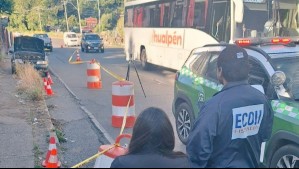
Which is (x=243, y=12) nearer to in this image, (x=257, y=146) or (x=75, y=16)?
(x=257, y=146)

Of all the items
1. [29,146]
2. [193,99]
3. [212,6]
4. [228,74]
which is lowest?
[29,146]

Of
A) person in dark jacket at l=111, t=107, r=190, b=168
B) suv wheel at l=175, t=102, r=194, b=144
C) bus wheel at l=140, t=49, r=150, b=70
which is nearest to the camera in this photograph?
person in dark jacket at l=111, t=107, r=190, b=168

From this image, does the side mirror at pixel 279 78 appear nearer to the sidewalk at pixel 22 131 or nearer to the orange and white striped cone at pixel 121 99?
the sidewalk at pixel 22 131

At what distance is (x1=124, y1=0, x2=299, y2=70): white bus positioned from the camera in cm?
1205

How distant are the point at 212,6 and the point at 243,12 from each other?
62.6 inches

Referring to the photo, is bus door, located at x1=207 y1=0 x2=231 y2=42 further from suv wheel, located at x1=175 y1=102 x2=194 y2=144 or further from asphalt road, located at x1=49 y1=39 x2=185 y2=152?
suv wheel, located at x1=175 y1=102 x2=194 y2=144

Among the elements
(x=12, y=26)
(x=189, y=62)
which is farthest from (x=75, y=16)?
(x=189, y=62)

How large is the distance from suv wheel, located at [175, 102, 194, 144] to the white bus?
523 centimetres

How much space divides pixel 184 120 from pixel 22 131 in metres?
2.98

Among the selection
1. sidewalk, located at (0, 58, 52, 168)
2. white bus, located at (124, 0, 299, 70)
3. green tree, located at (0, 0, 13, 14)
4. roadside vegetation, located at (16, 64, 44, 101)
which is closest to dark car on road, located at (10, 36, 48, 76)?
roadside vegetation, located at (16, 64, 44, 101)

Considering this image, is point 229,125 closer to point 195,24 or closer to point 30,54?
point 195,24

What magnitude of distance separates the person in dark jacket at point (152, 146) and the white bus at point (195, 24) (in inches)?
378

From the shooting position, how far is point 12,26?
83.8m

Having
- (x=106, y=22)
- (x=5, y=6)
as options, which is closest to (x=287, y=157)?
(x=5, y=6)
